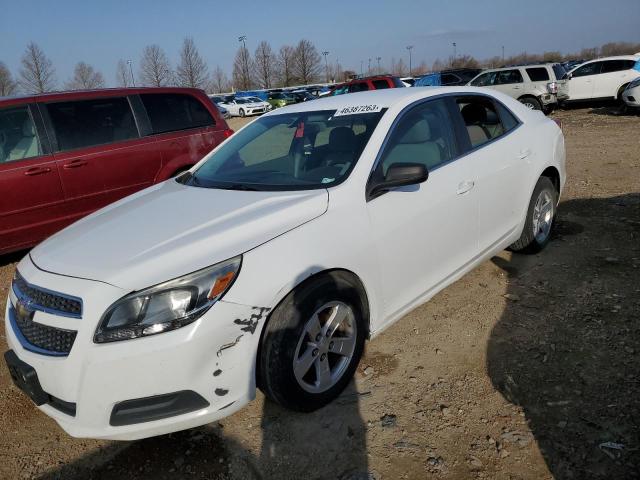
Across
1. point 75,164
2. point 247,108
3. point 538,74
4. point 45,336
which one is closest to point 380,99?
point 45,336

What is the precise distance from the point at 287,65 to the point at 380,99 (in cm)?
7903

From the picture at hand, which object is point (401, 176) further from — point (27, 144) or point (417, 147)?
point (27, 144)

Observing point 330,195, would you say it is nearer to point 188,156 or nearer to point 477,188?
point 477,188

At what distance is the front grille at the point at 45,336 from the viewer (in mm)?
2156

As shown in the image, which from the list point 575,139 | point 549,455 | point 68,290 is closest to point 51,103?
point 68,290

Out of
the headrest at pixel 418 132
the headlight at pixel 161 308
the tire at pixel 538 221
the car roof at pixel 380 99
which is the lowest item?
the tire at pixel 538 221

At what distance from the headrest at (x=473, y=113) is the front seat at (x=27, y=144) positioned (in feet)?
13.8

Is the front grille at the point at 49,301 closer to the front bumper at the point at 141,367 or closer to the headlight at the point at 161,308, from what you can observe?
the front bumper at the point at 141,367

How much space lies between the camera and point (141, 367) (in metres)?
2.08

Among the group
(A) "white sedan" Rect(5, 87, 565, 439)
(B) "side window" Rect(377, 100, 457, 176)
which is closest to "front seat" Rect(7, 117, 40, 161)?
(A) "white sedan" Rect(5, 87, 565, 439)

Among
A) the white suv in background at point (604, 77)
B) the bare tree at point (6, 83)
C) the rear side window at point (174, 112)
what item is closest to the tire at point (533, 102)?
the white suv in background at point (604, 77)

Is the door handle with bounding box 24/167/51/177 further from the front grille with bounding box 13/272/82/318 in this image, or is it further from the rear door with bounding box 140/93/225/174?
the front grille with bounding box 13/272/82/318

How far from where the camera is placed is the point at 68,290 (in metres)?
2.22

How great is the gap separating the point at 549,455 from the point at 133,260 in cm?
Result: 209
